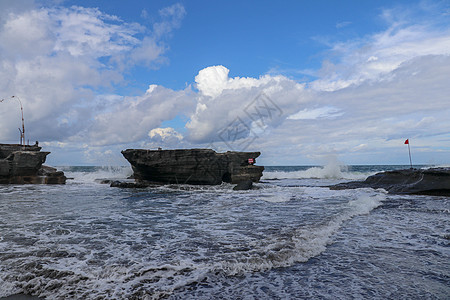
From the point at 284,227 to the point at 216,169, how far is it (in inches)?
784

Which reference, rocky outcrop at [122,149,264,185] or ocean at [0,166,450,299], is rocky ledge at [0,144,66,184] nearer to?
rocky outcrop at [122,149,264,185]

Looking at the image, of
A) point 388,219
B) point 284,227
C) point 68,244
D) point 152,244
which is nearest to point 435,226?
point 388,219

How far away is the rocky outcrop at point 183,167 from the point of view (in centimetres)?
2561

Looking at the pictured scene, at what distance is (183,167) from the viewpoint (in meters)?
25.9

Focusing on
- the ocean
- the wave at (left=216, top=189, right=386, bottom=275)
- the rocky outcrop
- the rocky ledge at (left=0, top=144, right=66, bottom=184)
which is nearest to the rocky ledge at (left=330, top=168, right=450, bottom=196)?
the ocean

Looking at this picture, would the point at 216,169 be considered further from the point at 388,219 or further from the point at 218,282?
the point at 218,282

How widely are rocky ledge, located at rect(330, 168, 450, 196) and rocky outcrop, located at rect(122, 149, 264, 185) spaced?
1095cm

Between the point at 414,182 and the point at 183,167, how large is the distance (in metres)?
19.3

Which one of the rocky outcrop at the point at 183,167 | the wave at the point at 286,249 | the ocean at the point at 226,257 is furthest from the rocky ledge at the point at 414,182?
the wave at the point at 286,249

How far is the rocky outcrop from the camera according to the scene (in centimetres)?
2561

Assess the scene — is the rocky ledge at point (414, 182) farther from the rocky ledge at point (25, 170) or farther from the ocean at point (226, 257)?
the rocky ledge at point (25, 170)

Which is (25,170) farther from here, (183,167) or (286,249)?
(286,249)

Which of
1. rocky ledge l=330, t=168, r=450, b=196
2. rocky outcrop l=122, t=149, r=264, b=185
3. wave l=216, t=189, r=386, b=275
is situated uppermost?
rocky outcrop l=122, t=149, r=264, b=185

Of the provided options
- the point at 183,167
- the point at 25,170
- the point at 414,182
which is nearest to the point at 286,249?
the point at 414,182
